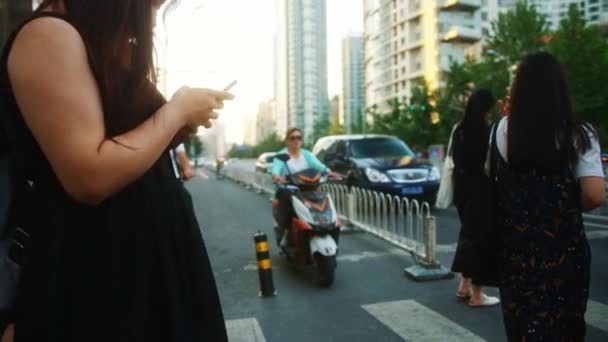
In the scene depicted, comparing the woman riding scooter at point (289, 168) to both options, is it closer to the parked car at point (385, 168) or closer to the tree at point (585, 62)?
the parked car at point (385, 168)

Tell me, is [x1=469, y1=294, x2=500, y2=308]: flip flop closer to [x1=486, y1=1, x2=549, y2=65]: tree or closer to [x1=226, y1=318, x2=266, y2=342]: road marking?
[x1=226, y1=318, x2=266, y2=342]: road marking

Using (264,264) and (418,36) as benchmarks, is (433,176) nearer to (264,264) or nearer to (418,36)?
(264,264)

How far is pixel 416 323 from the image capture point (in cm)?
438

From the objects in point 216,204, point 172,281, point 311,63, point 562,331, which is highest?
point 311,63

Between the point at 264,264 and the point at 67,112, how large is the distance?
4478mm

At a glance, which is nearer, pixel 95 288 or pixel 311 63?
pixel 95 288

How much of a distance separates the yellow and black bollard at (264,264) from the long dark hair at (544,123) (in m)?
3.21

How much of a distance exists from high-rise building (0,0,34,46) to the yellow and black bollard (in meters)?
7.39

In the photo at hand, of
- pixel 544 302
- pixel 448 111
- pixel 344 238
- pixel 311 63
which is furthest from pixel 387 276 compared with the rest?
pixel 311 63

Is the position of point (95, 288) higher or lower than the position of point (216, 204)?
higher

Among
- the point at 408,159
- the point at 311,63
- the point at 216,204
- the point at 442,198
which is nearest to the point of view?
the point at 442,198

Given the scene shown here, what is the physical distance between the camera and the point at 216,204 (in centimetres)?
1568

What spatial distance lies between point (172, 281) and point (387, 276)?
5.22 meters

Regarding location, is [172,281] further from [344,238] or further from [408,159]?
[408,159]
